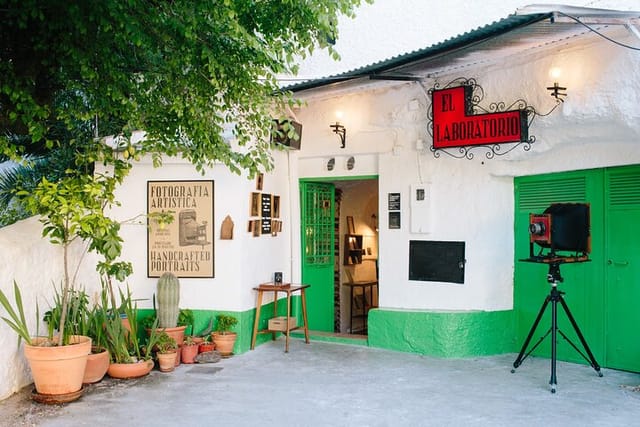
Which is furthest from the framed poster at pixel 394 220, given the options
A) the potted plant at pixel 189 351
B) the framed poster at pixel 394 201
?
the potted plant at pixel 189 351

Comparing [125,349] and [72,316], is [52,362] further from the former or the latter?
[125,349]

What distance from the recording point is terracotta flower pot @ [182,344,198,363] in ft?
20.9

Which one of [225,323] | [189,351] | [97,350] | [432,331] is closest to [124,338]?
[97,350]

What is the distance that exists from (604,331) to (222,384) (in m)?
3.72

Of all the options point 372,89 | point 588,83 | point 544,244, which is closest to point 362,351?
point 544,244

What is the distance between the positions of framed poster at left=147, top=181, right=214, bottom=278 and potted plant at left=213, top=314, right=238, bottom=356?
1.71ft

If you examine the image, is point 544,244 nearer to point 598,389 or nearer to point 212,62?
point 598,389

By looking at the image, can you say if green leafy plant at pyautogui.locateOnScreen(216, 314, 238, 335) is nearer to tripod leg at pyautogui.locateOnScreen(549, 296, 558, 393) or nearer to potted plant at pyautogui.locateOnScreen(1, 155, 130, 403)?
potted plant at pyautogui.locateOnScreen(1, 155, 130, 403)

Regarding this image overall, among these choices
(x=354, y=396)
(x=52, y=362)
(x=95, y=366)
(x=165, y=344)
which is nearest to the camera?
(x=52, y=362)

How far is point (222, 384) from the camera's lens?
566 cm

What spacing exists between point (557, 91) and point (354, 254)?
14.0ft

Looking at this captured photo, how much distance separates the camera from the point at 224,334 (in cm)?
668

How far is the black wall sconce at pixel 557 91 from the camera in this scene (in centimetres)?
565

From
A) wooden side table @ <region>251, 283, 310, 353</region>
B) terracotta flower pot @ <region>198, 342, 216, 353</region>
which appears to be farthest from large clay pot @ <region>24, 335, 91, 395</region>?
wooden side table @ <region>251, 283, 310, 353</region>
